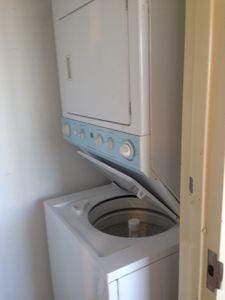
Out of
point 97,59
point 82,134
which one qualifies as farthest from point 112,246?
point 97,59

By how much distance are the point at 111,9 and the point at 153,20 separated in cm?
27

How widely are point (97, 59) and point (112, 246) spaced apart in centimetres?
119

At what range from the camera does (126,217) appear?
2633mm

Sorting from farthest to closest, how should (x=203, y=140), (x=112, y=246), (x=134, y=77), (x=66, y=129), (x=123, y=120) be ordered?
(x=66, y=129)
(x=112, y=246)
(x=123, y=120)
(x=134, y=77)
(x=203, y=140)

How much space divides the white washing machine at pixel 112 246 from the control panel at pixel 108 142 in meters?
0.26

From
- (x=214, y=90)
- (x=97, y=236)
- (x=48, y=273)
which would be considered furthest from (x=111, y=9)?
(x=48, y=273)

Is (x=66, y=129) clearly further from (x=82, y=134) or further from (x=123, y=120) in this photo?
(x=123, y=120)

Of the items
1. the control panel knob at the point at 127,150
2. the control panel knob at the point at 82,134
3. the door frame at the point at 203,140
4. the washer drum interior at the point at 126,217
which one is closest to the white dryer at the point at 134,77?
the control panel knob at the point at 127,150

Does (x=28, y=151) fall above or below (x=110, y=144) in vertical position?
below

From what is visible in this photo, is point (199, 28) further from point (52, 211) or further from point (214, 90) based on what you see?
point (52, 211)

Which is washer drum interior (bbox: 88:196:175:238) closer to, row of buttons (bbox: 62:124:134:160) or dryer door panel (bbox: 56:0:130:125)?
row of buttons (bbox: 62:124:134:160)

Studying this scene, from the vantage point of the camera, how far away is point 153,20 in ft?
4.50

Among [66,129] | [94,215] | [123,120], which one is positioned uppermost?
[123,120]

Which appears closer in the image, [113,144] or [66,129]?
[113,144]
